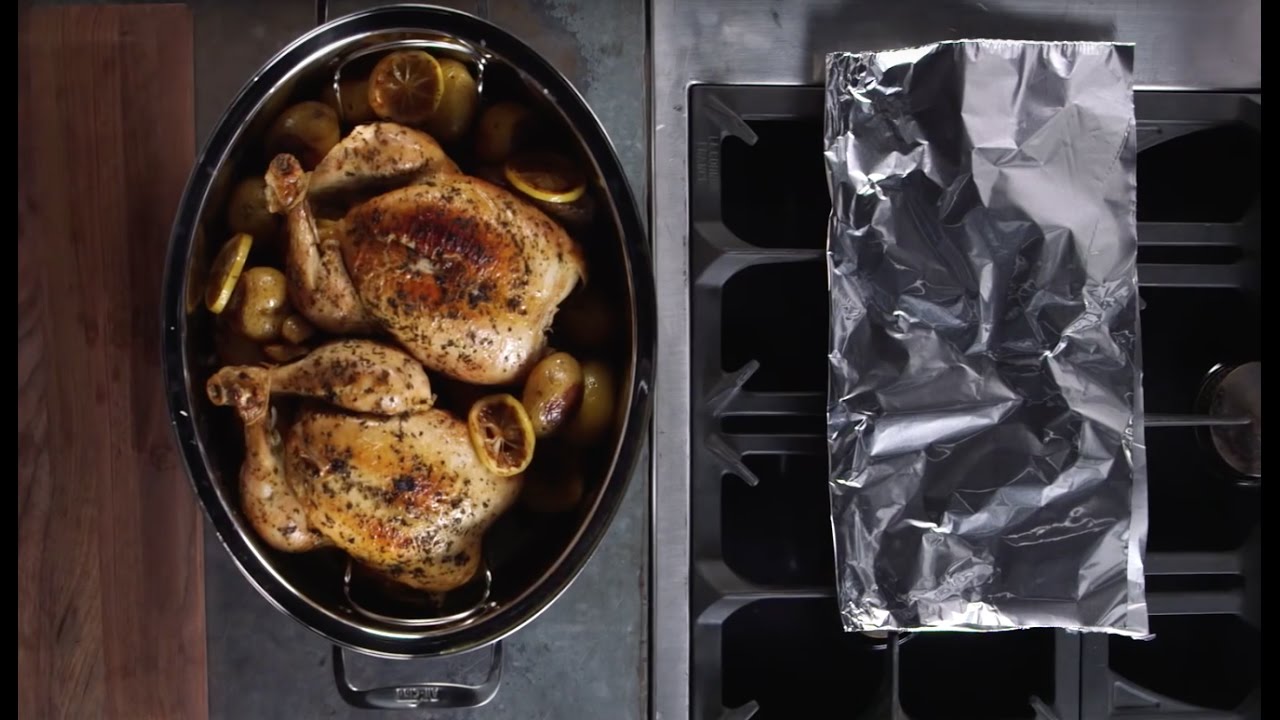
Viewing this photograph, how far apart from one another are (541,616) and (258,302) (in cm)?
49

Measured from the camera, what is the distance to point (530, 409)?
34.9 inches

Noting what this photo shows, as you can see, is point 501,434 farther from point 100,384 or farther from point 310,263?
point 100,384

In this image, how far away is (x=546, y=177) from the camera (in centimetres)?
90

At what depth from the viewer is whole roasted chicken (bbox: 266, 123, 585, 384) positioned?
846mm

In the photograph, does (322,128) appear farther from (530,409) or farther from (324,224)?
(530,409)

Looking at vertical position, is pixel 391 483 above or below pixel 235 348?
below

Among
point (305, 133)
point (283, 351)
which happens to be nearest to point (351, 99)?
point (305, 133)

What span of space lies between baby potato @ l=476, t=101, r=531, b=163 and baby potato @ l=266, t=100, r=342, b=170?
6.3 inches

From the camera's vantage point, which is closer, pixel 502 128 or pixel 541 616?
pixel 502 128

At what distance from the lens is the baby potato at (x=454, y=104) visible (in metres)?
0.91

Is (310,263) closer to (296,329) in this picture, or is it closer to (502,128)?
(296,329)

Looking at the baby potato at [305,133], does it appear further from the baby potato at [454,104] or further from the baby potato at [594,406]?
the baby potato at [594,406]

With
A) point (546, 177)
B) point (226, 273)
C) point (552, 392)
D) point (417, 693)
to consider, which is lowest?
point (417, 693)

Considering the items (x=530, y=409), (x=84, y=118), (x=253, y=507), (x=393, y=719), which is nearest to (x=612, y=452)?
(x=530, y=409)
